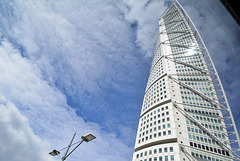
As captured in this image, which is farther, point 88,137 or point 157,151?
point 157,151

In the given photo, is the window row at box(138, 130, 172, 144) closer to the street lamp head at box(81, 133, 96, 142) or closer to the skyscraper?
the skyscraper

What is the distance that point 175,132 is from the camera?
36531 millimetres

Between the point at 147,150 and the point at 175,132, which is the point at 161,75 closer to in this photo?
the point at 175,132

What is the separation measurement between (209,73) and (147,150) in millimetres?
41341

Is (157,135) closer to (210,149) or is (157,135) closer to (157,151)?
(157,151)

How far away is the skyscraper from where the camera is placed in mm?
34562

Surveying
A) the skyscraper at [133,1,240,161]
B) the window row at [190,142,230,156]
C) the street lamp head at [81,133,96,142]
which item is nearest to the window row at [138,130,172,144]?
the skyscraper at [133,1,240,161]

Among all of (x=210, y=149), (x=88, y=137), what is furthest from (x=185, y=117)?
(x=88, y=137)

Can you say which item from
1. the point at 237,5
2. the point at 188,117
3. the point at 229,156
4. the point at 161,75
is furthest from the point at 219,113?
the point at 237,5

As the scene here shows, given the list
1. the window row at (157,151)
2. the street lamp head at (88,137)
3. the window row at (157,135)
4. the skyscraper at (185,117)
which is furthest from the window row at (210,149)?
the street lamp head at (88,137)

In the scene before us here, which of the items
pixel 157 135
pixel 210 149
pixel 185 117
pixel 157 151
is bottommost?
pixel 157 151

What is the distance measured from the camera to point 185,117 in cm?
4250

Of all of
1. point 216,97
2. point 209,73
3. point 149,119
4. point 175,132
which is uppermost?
point 209,73

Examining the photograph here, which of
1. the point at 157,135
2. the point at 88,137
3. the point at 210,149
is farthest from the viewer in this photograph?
the point at 157,135
